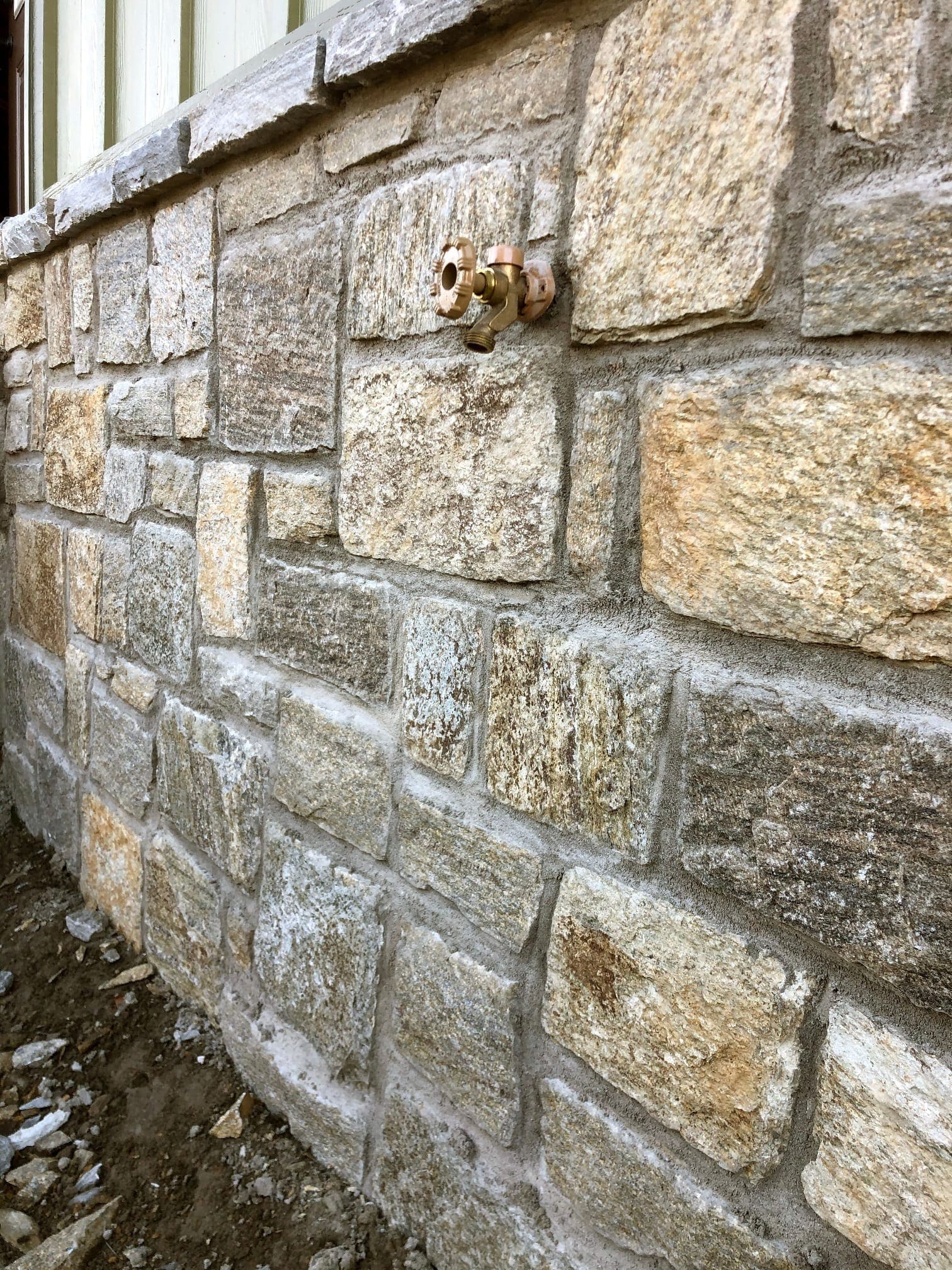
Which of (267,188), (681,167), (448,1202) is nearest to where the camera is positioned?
(681,167)

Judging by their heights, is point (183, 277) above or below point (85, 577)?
above

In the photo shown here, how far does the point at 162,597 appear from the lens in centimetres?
215

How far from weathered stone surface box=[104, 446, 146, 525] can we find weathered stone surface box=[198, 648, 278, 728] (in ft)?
1.75

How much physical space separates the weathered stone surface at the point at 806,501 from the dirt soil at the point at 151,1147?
1.30 m

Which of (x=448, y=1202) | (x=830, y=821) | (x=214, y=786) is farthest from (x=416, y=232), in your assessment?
(x=448, y=1202)

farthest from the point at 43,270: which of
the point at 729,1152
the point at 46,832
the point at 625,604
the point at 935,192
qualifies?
the point at 729,1152

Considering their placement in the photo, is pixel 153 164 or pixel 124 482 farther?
pixel 124 482

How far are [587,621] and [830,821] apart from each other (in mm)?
397

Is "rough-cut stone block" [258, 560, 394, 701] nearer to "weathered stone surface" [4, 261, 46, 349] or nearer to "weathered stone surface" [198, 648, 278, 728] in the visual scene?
"weathered stone surface" [198, 648, 278, 728]

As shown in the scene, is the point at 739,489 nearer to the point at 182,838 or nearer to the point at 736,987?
the point at 736,987

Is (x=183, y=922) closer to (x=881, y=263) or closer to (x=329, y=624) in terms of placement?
(x=329, y=624)

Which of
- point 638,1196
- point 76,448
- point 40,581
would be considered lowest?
point 638,1196

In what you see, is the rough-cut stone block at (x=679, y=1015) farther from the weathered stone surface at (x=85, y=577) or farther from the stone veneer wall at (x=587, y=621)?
the weathered stone surface at (x=85, y=577)

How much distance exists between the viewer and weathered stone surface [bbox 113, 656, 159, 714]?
2.24 meters
